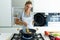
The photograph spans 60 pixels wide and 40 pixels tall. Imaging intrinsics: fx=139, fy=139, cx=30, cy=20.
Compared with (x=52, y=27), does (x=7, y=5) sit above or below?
above

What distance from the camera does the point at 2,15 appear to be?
242cm

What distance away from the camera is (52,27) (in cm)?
246

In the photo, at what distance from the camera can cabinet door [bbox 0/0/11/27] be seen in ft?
7.83

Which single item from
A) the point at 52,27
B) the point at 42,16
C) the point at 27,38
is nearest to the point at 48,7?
the point at 42,16

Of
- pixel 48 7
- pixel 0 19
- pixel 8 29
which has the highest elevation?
pixel 48 7

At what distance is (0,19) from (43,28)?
77 cm

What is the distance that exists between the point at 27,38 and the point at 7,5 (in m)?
1.18

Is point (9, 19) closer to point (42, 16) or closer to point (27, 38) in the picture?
point (42, 16)

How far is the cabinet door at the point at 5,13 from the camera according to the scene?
2387 mm

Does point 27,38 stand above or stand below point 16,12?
below

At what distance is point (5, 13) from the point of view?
7.93 feet

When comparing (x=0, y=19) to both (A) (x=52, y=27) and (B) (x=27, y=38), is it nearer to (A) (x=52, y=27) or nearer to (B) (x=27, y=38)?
(A) (x=52, y=27)

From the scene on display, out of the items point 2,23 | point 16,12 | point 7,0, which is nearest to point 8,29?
point 2,23

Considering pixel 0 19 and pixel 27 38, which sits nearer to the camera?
pixel 27 38
